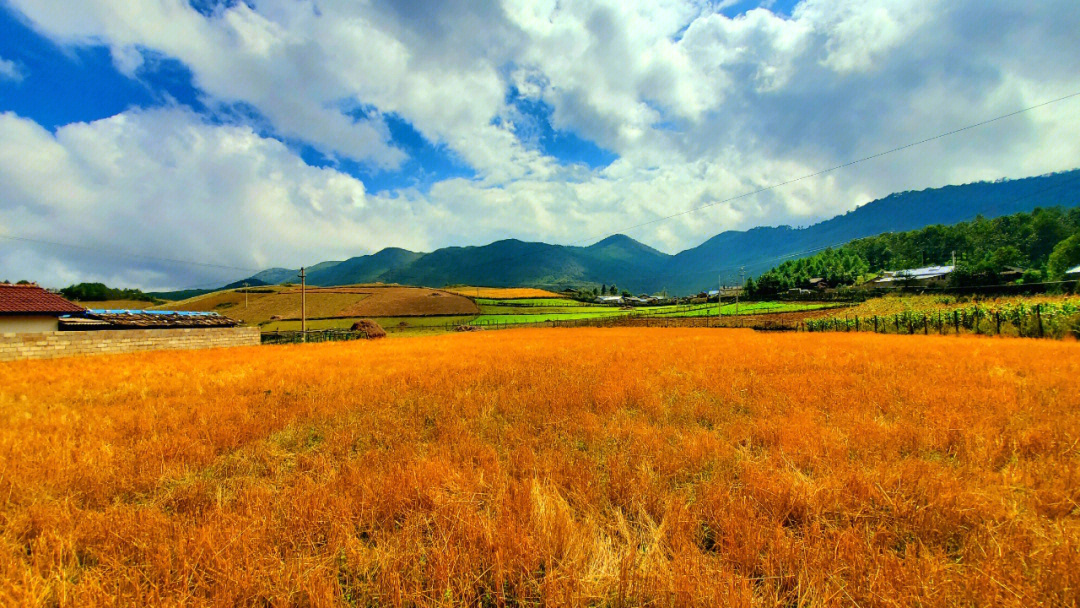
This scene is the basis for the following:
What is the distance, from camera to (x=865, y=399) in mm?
7445

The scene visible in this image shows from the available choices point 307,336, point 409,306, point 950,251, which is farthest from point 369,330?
point 950,251

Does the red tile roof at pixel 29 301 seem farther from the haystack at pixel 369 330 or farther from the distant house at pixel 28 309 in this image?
the haystack at pixel 369 330

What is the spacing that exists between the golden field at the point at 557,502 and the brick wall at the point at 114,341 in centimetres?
2054

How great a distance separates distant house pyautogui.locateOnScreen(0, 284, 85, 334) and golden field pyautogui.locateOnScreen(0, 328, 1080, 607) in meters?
30.7

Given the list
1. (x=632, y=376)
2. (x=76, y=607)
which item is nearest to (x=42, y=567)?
(x=76, y=607)

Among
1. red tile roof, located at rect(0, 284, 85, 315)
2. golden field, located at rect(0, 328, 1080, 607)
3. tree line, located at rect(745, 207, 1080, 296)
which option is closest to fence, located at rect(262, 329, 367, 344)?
red tile roof, located at rect(0, 284, 85, 315)

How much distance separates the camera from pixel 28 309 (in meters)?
26.0

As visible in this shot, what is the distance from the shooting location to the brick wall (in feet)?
65.5

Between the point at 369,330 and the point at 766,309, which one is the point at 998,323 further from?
the point at 369,330

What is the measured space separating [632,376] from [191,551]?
9.23m

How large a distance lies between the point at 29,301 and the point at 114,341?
10147 millimetres

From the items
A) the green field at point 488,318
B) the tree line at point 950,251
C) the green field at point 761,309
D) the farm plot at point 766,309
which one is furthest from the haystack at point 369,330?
the tree line at point 950,251

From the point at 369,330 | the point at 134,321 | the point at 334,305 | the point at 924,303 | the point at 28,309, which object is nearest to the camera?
the point at 28,309

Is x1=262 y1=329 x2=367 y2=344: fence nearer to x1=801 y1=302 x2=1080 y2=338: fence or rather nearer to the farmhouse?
the farmhouse
